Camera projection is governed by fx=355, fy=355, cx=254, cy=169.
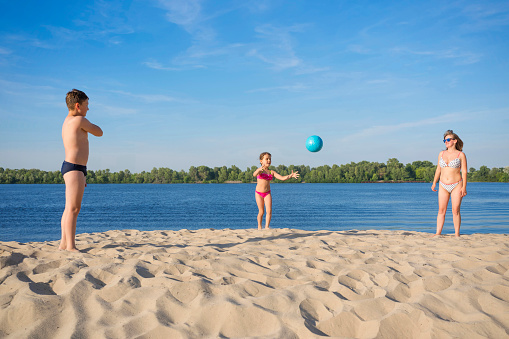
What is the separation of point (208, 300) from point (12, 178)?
180317 millimetres

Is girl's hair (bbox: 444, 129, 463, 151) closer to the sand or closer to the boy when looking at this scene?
the sand

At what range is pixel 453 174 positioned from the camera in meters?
7.61

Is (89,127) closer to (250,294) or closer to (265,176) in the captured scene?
(250,294)

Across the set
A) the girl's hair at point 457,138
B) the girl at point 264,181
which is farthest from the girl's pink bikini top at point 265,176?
the girl's hair at point 457,138

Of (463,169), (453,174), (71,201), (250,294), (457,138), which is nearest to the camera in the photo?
(250,294)

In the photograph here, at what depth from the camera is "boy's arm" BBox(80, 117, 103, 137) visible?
5215mm

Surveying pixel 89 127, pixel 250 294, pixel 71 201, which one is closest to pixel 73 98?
pixel 89 127

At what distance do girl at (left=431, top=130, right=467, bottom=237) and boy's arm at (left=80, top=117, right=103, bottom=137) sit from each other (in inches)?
263

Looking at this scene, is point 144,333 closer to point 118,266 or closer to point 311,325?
point 311,325

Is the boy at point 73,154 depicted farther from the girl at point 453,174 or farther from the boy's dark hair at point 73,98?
the girl at point 453,174

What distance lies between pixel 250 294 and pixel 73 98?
3.95 m

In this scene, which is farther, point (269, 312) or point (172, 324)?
point (269, 312)

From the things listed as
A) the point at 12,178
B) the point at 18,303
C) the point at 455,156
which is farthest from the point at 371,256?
the point at 12,178

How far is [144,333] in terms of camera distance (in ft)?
9.18
